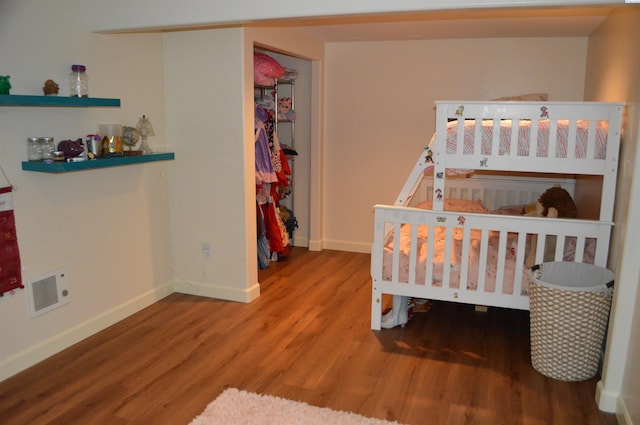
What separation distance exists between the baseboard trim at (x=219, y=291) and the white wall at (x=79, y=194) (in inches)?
5.8

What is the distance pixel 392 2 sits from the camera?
95.8 inches

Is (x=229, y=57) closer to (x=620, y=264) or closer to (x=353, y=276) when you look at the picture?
(x=353, y=276)

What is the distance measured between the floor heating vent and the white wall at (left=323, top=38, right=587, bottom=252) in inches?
116

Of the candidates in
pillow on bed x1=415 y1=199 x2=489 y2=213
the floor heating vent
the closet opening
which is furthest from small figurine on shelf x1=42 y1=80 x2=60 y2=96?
pillow on bed x1=415 y1=199 x2=489 y2=213

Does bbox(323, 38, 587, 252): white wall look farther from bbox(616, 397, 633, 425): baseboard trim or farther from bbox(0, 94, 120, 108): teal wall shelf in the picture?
bbox(616, 397, 633, 425): baseboard trim

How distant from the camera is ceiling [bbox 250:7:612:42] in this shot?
3533 mm

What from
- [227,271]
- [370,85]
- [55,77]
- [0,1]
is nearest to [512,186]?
[370,85]

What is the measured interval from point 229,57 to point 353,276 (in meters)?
2.14

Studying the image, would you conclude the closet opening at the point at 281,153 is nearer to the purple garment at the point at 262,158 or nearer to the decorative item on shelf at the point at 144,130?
the purple garment at the point at 262,158

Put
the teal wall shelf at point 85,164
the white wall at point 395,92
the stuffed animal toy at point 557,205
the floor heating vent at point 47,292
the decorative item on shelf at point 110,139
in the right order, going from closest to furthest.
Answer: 1. the teal wall shelf at point 85,164
2. the floor heating vent at point 47,292
3. the decorative item on shelf at point 110,139
4. the stuffed animal toy at point 557,205
5. the white wall at point 395,92

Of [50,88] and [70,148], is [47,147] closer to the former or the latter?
[70,148]

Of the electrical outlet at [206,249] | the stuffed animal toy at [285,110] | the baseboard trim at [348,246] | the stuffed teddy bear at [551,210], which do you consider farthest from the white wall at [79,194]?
the stuffed teddy bear at [551,210]

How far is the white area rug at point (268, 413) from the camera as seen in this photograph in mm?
2365

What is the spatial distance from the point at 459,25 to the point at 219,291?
282cm
